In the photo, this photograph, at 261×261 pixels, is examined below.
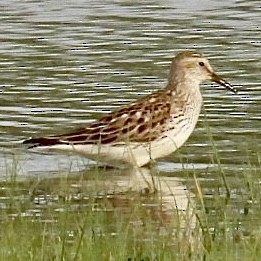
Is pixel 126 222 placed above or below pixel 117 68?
below

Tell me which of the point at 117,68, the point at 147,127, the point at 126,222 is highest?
the point at 117,68

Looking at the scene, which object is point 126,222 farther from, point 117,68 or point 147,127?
point 117,68

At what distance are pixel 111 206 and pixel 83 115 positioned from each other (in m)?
3.15

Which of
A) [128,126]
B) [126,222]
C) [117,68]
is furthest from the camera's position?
[117,68]

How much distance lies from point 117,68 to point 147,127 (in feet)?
9.80

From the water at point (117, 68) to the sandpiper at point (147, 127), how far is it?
164mm

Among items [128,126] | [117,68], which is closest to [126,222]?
[128,126]

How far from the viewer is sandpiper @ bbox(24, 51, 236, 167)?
975cm

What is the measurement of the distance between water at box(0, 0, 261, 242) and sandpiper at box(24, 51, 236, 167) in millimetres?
164

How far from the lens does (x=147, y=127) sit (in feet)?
33.0

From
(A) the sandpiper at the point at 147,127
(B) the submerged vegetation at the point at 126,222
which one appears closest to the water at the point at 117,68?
(A) the sandpiper at the point at 147,127

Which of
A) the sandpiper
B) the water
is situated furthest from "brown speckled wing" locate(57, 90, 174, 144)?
the water

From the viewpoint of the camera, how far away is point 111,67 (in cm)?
1300

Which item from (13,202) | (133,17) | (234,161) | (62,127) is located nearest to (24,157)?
(62,127)
